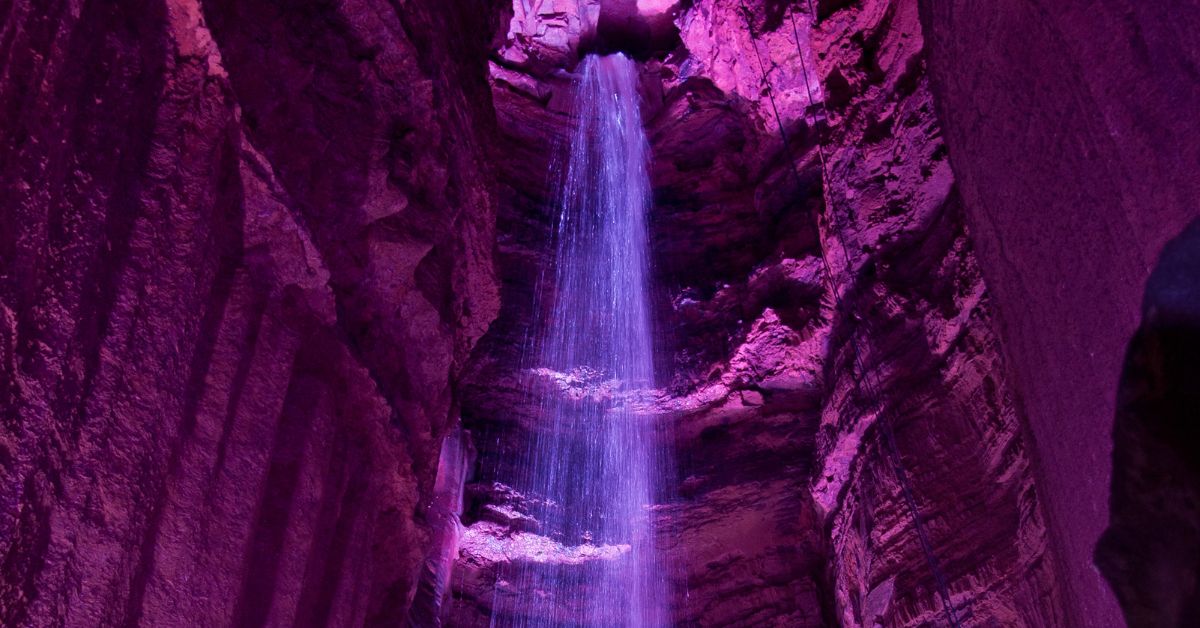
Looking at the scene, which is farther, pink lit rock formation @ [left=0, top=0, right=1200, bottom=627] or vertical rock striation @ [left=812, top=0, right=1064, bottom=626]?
vertical rock striation @ [left=812, top=0, right=1064, bottom=626]

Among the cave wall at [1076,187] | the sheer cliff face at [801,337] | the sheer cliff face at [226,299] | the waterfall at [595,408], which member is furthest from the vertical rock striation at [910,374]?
the sheer cliff face at [226,299]

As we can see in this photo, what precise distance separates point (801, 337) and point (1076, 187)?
7443 mm

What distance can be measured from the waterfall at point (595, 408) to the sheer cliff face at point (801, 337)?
0.29 metres

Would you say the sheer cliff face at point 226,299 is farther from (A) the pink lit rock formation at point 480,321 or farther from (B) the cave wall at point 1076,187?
(B) the cave wall at point 1076,187

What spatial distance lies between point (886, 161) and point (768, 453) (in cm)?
447

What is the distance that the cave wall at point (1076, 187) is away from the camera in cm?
237

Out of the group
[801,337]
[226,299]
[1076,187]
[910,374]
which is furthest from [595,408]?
[1076,187]

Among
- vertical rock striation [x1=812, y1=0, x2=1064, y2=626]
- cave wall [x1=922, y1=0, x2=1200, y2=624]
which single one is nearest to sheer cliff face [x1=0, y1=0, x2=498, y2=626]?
cave wall [x1=922, y1=0, x2=1200, y2=624]

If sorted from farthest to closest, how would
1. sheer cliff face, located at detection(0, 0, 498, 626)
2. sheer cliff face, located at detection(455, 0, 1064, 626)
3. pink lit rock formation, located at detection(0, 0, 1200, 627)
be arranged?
sheer cliff face, located at detection(455, 0, 1064, 626), sheer cliff face, located at detection(0, 0, 498, 626), pink lit rock formation, located at detection(0, 0, 1200, 627)

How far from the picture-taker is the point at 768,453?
11.0m

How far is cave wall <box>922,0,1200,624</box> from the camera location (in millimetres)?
2369

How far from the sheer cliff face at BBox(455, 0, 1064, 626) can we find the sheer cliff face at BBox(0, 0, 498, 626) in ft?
11.6

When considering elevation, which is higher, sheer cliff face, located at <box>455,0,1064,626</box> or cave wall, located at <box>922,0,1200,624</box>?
sheer cliff face, located at <box>455,0,1064,626</box>

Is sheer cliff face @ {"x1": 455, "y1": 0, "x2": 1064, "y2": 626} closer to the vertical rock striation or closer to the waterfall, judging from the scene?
the vertical rock striation
